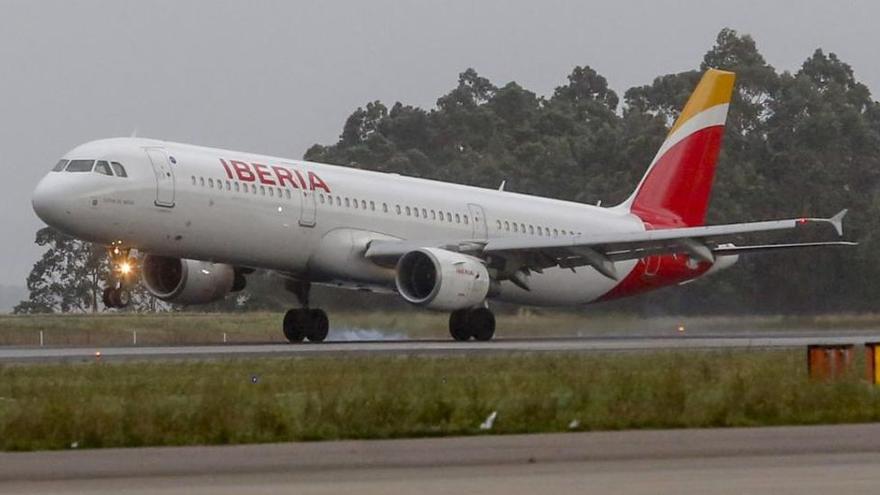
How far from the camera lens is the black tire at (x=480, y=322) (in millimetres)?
40969

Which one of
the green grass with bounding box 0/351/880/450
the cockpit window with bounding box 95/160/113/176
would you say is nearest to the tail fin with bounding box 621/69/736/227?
the cockpit window with bounding box 95/160/113/176

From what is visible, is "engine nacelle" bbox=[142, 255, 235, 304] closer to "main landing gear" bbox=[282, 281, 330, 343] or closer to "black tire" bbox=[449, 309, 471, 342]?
"main landing gear" bbox=[282, 281, 330, 343]

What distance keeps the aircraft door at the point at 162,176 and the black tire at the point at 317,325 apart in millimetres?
6463

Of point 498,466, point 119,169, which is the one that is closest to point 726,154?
point 119,169

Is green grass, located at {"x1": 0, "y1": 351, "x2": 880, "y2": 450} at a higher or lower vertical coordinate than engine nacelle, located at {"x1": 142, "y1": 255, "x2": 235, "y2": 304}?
lower

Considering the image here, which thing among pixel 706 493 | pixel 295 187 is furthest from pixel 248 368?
pixel 706 493

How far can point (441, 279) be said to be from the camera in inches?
1519

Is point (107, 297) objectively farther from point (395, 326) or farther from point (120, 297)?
point (395, 326)

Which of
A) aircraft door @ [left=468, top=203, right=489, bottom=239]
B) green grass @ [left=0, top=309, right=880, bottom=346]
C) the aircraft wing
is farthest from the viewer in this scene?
green grass @ [left=0, top=309, right=880, bottom=346]

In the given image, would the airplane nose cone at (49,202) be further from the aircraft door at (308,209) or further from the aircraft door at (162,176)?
the aircraft door at (308,209)

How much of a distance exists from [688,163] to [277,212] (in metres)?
13.6

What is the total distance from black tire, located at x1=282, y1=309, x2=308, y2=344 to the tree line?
4.14m

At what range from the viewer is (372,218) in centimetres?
4088

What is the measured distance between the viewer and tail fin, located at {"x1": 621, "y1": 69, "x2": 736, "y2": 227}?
47.8 meters
